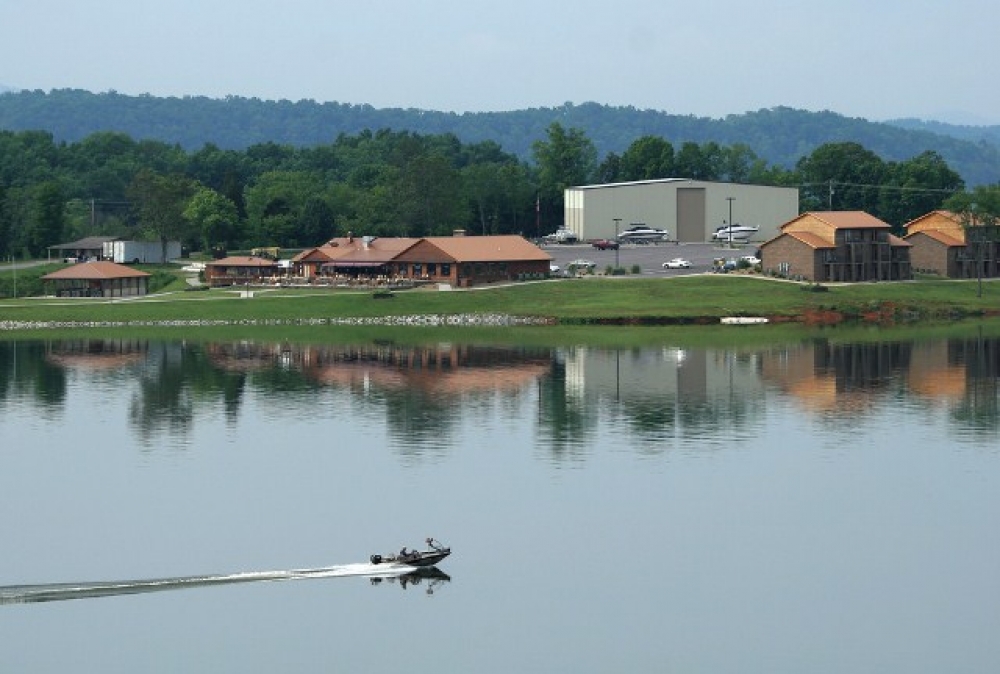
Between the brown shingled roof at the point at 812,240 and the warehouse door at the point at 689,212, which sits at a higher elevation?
the warehouse door at the point at 689,212

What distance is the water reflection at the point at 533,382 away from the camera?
80.6 m

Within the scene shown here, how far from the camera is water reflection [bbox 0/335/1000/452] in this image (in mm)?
80625

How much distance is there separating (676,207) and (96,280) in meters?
69.2

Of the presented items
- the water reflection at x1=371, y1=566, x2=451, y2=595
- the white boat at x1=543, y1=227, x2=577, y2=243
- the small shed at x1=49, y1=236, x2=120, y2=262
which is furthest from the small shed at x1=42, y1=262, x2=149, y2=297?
the water reflection at x1=371, y1=566, x2=451, y2=595

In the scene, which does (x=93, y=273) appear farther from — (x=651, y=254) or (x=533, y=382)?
(x=533, y=382)

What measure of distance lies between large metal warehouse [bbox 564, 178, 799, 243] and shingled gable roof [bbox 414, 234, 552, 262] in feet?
112

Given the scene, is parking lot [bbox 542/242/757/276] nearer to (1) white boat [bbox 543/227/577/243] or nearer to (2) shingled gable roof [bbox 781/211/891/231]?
(1) white boat [bbox 543/227/577/243]

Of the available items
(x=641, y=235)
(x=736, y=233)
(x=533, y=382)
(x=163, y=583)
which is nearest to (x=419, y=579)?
(x=163, y=583)

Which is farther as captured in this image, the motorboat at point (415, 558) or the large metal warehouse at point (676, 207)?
the large metal warehouse at point (676, 207)

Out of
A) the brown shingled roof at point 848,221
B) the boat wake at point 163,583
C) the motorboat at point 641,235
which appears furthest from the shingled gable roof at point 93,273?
the boat wake at point 163,583

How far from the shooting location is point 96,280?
6078 inches

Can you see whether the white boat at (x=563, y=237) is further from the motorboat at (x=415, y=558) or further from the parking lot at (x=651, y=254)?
the motorboat at (x=415, y=558)

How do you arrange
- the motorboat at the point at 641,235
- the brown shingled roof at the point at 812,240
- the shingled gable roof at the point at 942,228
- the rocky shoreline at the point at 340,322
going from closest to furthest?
the rocky shoreline at the point at 340,322 → the brown shingled roof at the point at 812,240 → the shingled gable roof at the point at 942,228 → the motorboat at the point at 641,235

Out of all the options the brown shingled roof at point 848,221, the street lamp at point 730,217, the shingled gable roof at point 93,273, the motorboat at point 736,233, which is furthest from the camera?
the motorboat at point 736,233
